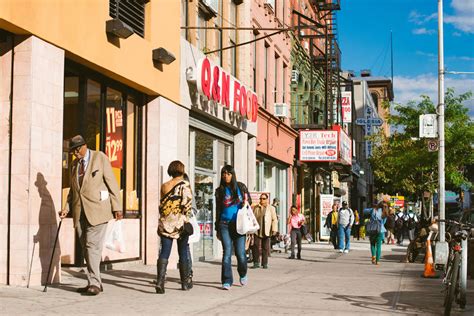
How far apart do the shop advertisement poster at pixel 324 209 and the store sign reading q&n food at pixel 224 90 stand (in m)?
13.3

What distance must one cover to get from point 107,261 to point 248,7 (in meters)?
11.2

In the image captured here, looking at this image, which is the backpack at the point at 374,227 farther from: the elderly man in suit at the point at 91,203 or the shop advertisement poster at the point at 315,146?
the shop advertisement poster at the point at 315,146

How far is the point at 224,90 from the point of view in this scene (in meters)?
18.0

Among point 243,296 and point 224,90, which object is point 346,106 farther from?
point 243,296

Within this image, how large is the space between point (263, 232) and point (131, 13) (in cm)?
586

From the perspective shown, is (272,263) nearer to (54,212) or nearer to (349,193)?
(54,212)

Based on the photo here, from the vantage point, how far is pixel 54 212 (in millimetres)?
10125

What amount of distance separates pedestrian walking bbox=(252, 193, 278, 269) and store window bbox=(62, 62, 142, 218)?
3413mm

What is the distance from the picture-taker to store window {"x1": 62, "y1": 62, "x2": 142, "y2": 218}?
11938 millimetres

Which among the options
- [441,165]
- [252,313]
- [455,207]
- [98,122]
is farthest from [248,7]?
[455,207]

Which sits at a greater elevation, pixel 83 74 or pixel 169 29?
pixel 169 29

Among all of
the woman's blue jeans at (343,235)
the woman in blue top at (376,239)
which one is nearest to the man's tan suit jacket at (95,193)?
the woman in blue top at (376,239)

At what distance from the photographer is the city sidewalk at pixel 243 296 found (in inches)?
328

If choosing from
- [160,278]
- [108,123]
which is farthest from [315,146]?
[160,278]
